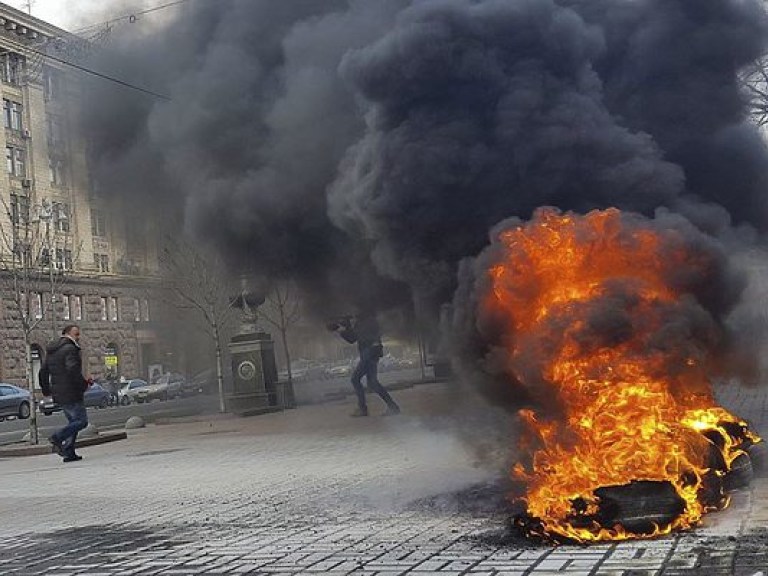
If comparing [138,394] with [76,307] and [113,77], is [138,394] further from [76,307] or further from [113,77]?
[113,77]

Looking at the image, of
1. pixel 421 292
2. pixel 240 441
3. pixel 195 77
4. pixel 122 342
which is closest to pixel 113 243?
pixel 240 441

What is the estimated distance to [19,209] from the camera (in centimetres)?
2462

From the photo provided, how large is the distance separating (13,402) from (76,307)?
40.0 ft

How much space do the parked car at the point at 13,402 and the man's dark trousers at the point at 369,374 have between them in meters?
20.5

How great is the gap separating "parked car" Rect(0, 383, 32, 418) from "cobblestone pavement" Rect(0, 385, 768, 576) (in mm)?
21967

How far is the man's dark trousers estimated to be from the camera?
1556 centimetres

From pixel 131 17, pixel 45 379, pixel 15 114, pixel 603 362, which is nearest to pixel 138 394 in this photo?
pixel 15 114

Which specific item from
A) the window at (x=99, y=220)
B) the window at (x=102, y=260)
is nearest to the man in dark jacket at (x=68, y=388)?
the window at (x=99, y=220)

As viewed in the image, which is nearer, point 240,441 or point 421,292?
point 421,292

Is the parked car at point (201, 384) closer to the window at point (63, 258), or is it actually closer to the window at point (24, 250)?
the window at point (63, 258)

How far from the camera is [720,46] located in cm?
749

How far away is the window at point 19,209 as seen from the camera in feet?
73.1

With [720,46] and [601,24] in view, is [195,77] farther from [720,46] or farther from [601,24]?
[720,46]

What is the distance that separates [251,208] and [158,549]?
3.33 meters
